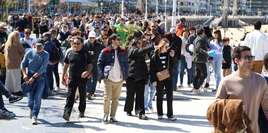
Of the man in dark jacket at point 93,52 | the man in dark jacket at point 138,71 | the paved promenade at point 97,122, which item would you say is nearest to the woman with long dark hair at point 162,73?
the man in dark jacket at point 138,71

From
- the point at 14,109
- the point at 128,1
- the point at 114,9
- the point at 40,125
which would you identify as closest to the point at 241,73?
the point at 40,125

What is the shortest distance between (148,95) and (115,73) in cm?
182

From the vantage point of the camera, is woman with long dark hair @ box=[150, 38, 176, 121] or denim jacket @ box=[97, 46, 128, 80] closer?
denim jacket @ box=[97, 46, 128, 80]

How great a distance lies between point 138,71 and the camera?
39.0 ft

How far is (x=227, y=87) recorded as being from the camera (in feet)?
19.2

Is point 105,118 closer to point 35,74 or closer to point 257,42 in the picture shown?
point 35,74

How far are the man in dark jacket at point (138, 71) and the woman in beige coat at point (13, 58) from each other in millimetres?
2959

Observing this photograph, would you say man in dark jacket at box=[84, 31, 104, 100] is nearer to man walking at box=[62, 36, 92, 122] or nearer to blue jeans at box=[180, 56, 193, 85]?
man walking at box=[62, 36, 92, 122]

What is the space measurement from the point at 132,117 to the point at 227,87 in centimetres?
652

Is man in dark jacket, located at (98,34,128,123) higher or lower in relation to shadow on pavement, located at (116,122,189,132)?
higher

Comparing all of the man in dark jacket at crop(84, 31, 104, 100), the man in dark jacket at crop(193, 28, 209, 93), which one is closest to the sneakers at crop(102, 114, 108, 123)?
the man in dark jacket at crop(84, 31, 104, 100)

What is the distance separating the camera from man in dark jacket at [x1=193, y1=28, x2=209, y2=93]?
607 inches

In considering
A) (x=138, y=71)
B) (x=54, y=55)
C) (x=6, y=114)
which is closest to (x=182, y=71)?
(x=54, y=55)

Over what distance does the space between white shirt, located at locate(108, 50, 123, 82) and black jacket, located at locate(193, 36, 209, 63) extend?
4281mm
